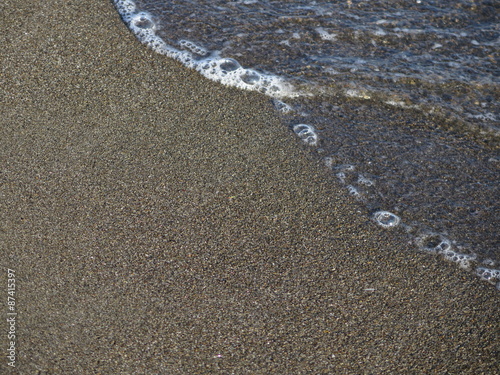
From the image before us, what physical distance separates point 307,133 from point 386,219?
741mm

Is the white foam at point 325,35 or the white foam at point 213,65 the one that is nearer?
the white foam at point 213,65

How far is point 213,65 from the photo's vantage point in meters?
3.76

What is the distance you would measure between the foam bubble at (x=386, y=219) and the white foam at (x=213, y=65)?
1.09 m

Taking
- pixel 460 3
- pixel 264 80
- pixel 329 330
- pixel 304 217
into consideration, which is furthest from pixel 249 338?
pixel 460 3

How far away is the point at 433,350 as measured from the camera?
2.29 m

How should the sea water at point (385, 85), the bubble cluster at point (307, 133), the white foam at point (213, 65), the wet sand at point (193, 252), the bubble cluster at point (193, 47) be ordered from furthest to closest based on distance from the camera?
1. the bubble cluster at point (193, 47)
2. the white foam at point (213, 65)
3. the bubble cluster at point (307, 133)
4. the sea water at point (385, 85)
5. the wet sand at point (193, 252)

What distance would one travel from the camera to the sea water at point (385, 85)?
2979mm

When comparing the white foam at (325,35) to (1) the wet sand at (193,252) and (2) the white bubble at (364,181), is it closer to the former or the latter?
(1) the wet sand at (193,252)

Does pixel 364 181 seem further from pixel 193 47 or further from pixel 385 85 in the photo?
pixel 193 47

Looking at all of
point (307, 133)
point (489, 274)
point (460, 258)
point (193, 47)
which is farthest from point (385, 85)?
point (489, 274)

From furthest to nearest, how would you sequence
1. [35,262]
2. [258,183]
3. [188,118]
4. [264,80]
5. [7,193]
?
1. [264,80]
2. [188,118]
3. [258,183]
4. [7,193]
5. [35,262]

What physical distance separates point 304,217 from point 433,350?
2.82 feet

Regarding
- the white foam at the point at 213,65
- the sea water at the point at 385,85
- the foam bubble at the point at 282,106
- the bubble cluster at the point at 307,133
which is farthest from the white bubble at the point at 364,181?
the white foam at the point at 213,65

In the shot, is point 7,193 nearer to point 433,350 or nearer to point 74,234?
point 74,234
